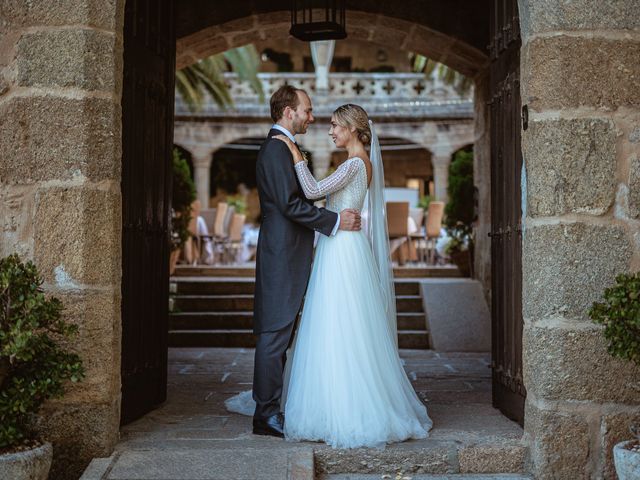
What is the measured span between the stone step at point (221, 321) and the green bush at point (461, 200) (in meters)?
2.08

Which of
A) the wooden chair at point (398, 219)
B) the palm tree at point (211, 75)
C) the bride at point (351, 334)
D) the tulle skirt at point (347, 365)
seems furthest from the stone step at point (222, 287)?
the tulle skirt at point (347, 365)

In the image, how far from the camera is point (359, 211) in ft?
13.7

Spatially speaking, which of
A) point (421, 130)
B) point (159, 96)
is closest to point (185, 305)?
point (159, 96)

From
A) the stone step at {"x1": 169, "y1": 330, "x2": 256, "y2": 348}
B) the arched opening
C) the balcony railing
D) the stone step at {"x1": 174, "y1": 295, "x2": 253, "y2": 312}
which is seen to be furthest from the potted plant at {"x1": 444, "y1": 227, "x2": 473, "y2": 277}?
the balcony railing

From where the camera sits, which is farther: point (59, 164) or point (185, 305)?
point (185, 305)

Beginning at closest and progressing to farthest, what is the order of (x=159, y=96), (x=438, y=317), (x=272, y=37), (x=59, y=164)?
(x=59, y=164) < (x=159, y=96) < (x=272, y=37) < (x=438, y=317)

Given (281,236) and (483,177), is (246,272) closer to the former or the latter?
(483,177)

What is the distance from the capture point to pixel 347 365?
151 inches

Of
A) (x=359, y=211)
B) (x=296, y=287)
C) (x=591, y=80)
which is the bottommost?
(x=296, y=287)

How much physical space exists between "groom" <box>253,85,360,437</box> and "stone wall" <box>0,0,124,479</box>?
80cm

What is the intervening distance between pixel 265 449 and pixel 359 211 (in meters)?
1.36

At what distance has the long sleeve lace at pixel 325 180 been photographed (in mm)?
4004

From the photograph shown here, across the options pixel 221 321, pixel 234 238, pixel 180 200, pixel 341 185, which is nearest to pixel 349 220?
pixel 341 185

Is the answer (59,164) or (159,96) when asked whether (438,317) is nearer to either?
(159,96)
